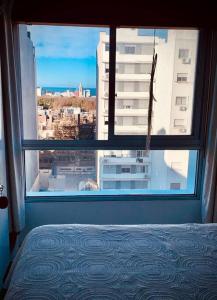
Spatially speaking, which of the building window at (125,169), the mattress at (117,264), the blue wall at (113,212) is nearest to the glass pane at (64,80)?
the building window at (125,169)

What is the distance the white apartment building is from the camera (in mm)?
2609

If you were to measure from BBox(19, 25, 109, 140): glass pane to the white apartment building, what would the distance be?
23 mm

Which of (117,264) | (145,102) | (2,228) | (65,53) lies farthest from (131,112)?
(117,264)

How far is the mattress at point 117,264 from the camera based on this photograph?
4.04 feet

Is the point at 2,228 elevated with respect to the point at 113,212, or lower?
elevated

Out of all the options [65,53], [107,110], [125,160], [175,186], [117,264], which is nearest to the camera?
[117,264]

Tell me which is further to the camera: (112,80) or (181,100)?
(181,100)

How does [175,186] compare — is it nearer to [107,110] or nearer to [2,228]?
[107,110]

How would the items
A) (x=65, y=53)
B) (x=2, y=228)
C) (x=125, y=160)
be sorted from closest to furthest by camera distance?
(x=2, y=228)
(x=65, y=53)
(x=125, y=160)

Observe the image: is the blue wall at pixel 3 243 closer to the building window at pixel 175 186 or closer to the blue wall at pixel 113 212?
the blue wall at pixel 113 212

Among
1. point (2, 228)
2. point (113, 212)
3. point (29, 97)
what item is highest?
A: point (29, 97)

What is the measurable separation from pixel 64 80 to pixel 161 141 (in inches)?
39.2

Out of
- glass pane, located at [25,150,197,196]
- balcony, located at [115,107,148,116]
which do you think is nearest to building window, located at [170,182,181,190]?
glass pane, located at [25,150,197,196]

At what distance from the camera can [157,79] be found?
266 cm
